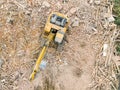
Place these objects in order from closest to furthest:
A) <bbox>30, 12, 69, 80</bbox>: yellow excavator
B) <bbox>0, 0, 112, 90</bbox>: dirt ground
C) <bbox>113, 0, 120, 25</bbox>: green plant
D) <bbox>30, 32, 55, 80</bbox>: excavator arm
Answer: <bbox>30, 32, 55, 80</bbox>: excavator arm, <bbox>0, 0, 112, 90</bbox>: dirt ground, <bbox>30, 12, 69, 80</bbox>: yellow excavator, <bbox>113, 0, 120, 25</bbox>: green plant

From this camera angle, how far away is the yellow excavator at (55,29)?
1054cm

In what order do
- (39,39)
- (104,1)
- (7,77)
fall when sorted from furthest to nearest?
(104,1)
(39,39)
(7,77)

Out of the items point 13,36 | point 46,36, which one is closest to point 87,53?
point 46,36

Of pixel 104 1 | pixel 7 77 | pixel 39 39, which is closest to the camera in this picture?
pixel 7 77

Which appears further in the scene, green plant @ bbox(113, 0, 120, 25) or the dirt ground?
green plant @ bbox(113, 0, 120, 25)

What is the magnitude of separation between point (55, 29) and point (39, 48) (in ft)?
2.24

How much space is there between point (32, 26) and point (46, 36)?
61 centimetres

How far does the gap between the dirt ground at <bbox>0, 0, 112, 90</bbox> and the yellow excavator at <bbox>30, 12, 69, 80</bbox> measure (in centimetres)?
31

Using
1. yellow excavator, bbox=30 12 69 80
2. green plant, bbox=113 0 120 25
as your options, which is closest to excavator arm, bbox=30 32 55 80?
yellow excavator, bbox=30 12 69 80

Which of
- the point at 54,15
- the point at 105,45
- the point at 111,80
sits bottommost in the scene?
the point at 111,80

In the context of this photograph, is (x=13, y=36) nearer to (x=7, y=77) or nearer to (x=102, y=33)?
(x=7, y=77)

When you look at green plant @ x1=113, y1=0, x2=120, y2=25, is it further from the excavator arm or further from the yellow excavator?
the excavator arm

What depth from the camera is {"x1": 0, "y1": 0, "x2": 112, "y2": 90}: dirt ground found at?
10.4 meters

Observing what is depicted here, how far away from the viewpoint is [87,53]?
36.0 feet
